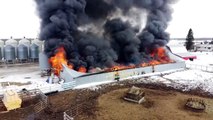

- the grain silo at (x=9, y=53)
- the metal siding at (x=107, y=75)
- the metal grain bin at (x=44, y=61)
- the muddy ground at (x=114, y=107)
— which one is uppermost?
the grain silo at (x=9, y=53)

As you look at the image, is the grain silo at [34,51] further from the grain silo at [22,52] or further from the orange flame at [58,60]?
the orange flame at [58,60]

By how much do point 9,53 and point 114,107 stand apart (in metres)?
38.9

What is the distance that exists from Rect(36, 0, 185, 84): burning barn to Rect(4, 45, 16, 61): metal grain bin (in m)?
14.4

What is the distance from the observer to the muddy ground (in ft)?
69.4

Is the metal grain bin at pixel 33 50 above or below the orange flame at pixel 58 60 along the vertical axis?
above

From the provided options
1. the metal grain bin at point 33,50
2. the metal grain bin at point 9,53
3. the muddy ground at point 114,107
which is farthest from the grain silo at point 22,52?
the muddy ground at point 114,107

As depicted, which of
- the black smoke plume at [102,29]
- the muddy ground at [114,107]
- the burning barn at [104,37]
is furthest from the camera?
the black smoke plume at [102,29]

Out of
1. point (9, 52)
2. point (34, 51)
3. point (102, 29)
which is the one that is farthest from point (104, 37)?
point (9, 52)

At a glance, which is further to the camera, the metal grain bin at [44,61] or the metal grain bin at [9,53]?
the metal grain bin at [9,53]

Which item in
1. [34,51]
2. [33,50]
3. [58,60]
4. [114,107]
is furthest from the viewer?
[34,51]

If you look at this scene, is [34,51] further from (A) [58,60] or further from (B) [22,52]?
(A) [58,60]

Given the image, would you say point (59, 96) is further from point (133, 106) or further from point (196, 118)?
point (196, 118)

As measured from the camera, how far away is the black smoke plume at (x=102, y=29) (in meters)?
41.0

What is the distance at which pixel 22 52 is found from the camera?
53750 mm
